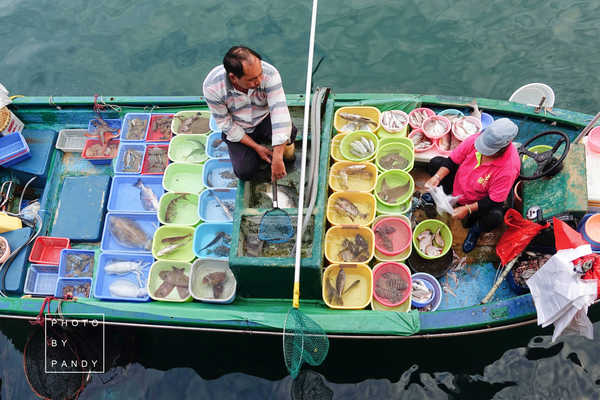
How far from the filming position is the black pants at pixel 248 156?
12.2 ft

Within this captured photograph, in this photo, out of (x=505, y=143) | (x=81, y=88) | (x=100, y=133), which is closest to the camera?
(x=505, y=143)

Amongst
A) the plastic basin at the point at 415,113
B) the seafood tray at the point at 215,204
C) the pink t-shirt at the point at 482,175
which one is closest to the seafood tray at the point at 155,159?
the seafood tray at the point at 215,204

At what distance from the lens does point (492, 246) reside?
13.5ft

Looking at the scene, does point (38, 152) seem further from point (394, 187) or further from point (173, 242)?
point (394, 187)

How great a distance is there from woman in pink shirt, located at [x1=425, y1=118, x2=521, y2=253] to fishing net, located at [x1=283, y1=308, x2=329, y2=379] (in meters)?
1.79

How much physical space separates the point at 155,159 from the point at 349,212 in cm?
262

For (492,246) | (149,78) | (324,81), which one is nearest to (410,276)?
(492,246)

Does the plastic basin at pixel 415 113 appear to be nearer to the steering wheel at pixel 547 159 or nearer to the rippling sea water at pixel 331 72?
the steering wheel at pixel 547 159

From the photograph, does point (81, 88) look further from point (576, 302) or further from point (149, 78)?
point (576, 302)

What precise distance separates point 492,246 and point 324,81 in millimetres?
3919

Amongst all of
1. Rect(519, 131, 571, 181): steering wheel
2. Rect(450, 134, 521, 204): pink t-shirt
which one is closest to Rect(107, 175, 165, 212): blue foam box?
Rect(450, 134, 521, 204): pink t-shirt

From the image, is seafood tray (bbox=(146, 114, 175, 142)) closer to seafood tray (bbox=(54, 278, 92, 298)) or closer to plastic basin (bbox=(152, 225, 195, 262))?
plastic basin (bbox=(152, 225, 195, 262))

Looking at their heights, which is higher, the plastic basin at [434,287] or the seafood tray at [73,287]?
the plastic basin at [434,287]

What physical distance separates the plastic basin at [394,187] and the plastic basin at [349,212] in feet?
0.45
